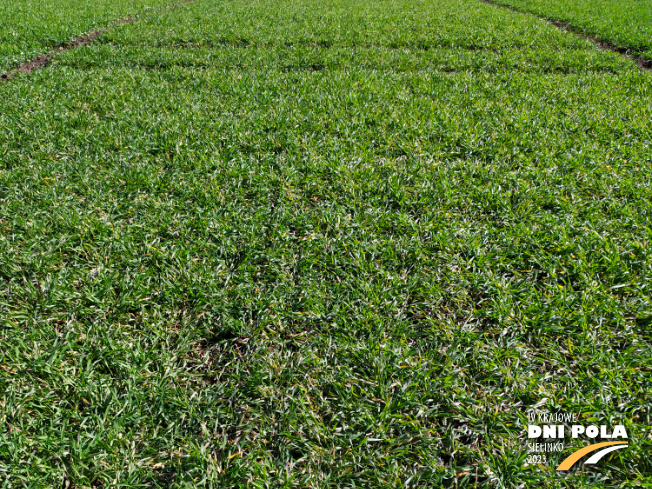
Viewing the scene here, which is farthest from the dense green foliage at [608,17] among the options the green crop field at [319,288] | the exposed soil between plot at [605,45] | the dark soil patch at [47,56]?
the dark soil patch at [47,56]

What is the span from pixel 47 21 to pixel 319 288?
13402 millimetres

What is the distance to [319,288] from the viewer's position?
8.39 feet

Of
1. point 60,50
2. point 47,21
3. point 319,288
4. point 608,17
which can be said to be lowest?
point 319,288

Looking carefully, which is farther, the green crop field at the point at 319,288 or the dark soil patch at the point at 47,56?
the dark soil patch at the point at 47,56

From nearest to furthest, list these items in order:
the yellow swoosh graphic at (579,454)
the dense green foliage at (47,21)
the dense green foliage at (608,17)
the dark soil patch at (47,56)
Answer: the yellow swoosh graphic at (579,454)
the dark soil patch at (47,56)
the dense green foliage at (47,21)
the dense green foliage at (608,17)

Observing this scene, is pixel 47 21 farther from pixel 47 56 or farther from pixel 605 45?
pixel 605 45

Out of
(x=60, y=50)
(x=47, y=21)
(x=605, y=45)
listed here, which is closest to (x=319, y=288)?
(x=60, y=50)

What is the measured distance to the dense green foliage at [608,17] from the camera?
342 inches

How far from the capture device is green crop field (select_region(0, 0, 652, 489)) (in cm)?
173

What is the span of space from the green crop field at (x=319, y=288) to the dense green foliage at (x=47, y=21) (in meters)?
4.06

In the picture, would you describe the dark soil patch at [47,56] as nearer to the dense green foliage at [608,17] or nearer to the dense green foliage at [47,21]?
the dense green foliage at [47,21]

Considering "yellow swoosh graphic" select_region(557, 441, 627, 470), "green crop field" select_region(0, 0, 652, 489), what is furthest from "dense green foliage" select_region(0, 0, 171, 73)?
"yellow swoosh graphic" select_region(557, 441, 627, 470)

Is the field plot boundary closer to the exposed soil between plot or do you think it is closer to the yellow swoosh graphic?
the yellow swoosh graphic

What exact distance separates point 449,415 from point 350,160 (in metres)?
2.90
